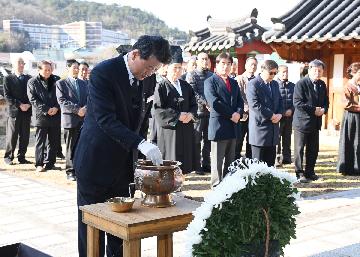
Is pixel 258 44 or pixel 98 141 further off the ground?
pixel 258 44

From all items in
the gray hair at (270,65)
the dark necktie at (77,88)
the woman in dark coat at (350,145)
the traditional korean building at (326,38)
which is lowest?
the woman in dark coat at (350,145)

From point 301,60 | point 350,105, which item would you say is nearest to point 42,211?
point 350,105

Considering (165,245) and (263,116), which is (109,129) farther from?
(263,116)

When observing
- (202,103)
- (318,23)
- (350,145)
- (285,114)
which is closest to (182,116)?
(202,103)

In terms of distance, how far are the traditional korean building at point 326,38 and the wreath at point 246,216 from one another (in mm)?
8718

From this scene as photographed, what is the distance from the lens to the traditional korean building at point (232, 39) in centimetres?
1809

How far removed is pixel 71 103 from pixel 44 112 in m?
0.76

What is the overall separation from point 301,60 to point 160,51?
939 cm

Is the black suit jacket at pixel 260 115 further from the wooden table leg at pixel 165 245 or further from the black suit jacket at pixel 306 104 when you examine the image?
the wooden table leg at pixel 165 245

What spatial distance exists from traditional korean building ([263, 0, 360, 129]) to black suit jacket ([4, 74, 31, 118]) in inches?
197

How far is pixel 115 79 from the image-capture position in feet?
Result: 11.4

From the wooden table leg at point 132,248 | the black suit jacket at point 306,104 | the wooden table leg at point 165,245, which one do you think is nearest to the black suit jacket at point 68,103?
the black suit jacket at point 306,104

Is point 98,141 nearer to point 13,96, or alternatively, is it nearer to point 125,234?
point 125,234

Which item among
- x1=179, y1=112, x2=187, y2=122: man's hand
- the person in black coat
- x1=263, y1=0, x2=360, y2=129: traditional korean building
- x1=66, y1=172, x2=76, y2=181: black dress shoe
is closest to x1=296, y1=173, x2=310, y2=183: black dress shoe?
the person in black coat
